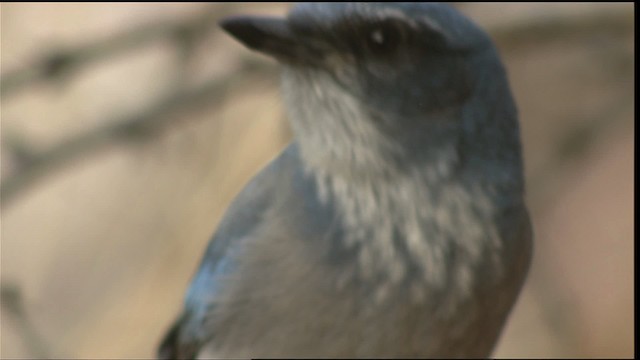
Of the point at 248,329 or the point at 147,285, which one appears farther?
the point at 147,285

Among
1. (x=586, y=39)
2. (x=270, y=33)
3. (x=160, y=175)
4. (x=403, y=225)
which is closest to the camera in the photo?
(x=270, y=33)

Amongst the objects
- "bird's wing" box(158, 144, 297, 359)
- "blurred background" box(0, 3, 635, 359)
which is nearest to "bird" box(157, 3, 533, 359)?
"bird's wing" box(158, 144, 297, 359)

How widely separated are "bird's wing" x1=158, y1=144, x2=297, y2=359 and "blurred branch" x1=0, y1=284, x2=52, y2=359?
0.85 feet

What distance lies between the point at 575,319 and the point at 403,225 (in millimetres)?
2586

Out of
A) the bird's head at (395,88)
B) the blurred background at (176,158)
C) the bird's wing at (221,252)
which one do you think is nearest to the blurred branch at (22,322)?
the blurred background at (176,158)

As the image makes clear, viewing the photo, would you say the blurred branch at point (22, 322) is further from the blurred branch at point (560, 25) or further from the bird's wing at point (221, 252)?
the blurred branch at point (560, 25)

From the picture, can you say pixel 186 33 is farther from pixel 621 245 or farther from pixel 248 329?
pixel 621 245

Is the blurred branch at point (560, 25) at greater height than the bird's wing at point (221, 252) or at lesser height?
lesser

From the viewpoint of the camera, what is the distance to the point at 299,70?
2375 millimetres

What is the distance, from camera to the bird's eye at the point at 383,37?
7.55ft

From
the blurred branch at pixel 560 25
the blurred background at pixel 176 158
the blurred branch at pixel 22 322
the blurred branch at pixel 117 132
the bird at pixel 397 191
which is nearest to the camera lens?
the bird at pixel 397 191

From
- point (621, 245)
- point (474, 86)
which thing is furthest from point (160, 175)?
point (474, 86)

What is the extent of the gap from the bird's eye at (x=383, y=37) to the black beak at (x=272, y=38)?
0.30ft

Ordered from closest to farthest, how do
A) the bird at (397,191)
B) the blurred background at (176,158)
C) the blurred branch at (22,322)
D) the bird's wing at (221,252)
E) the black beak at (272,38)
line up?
the black beak at (272,38) → the bird at (397,191) → the blurred branch at (22,322) → the bird's wing at (221,252) → the blurred background at (176,158)
